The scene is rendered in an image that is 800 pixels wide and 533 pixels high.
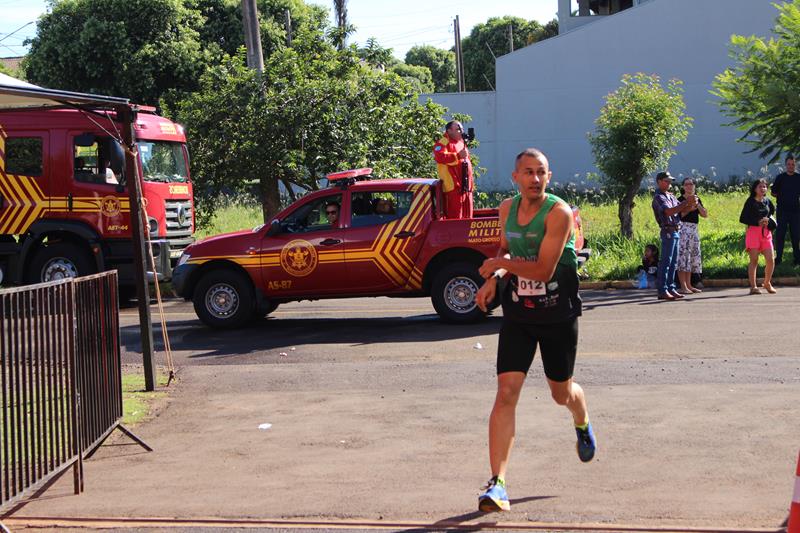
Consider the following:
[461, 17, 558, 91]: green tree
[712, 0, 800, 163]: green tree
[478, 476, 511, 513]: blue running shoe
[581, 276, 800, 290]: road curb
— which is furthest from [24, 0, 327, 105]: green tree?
[461, 17, 558, 91]: green tree

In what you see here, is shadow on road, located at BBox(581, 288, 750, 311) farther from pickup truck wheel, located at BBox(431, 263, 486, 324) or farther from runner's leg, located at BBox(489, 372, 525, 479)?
runner's leg, located at BBox(489, 372, 525, 479)

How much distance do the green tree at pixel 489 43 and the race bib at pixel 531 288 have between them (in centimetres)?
7510

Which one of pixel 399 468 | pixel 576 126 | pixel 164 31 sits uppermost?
pixel 164 31

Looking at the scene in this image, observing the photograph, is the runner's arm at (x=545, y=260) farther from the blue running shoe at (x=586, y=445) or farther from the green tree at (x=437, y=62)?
the green tree at (x=437, y=62)

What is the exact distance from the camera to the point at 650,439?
7090 mm

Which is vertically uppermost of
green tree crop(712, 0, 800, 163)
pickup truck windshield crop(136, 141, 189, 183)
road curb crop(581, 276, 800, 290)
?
green tree crop(712, 0, 800, 163)

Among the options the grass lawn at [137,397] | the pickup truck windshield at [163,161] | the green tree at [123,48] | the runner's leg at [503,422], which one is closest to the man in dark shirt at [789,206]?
the pickup truck windshield at [163,161]

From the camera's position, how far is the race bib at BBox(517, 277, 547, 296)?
18.9ft

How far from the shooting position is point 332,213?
44.4ft

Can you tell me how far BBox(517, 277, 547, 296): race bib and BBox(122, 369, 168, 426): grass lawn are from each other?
3.88 m

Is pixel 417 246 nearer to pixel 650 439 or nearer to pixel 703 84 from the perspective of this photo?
pixel 650 439

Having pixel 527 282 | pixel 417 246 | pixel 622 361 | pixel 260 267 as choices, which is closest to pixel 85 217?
pixel 260 267

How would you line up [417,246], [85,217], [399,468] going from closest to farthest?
[399,468] → [417,246] → [85,217]

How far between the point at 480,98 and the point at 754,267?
28.3m
